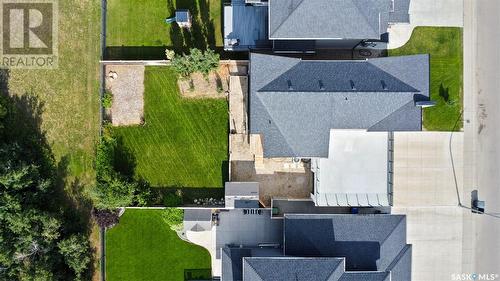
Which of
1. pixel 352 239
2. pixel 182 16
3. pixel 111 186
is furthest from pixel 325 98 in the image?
pixel 111 186

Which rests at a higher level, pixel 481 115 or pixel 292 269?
pixel 481 115

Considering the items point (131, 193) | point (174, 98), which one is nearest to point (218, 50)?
point (174, 98)

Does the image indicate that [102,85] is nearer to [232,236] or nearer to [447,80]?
[232,236]

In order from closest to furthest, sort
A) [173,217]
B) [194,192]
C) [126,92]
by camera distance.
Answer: [173,217]
[126,92]
[194,192]

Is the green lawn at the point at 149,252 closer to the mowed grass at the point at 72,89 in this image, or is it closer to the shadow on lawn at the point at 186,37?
the mowed grass at the point at 72,89

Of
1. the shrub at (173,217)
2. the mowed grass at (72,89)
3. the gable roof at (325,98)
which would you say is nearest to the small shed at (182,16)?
the mowed grass at (72,89)

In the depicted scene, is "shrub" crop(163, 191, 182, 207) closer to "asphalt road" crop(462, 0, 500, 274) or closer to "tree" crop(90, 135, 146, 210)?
"tree" crop(90, 135, 146, 210)

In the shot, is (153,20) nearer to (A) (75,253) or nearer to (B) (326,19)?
(B) (326,19)
